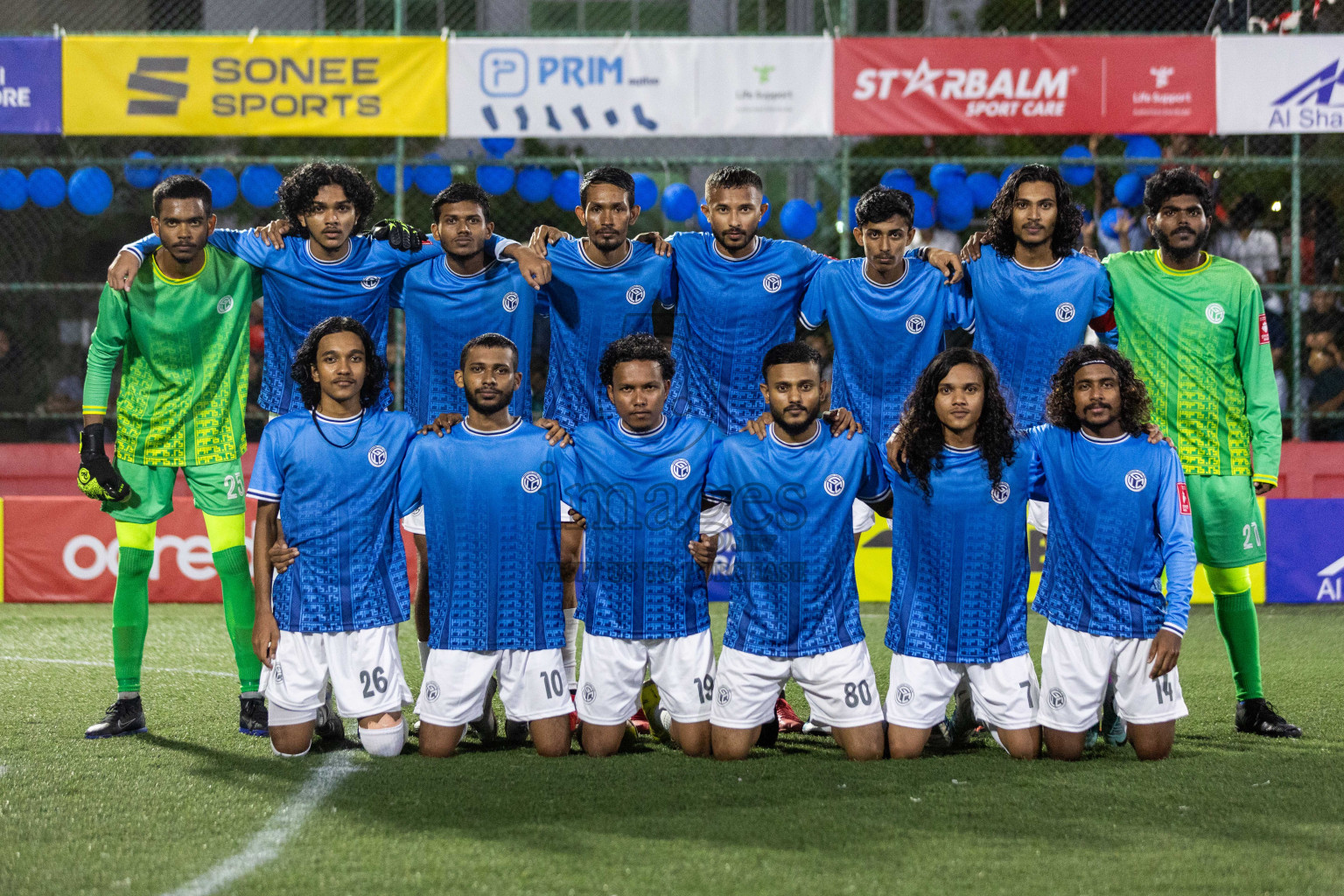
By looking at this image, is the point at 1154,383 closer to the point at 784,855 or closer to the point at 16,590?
the point at 784,855

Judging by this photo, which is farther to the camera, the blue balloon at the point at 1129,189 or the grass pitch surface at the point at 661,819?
the blue balloon at the point at 1129,189

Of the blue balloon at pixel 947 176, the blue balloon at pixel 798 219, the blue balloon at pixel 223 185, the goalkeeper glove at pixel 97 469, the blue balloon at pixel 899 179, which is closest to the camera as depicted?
the goalkeeper glove at pixel 97 469

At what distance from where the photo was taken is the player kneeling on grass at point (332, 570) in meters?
4.66

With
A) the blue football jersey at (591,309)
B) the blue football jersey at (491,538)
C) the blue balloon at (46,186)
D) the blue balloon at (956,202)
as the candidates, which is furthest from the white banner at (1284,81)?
the blue balloon at (46,186)

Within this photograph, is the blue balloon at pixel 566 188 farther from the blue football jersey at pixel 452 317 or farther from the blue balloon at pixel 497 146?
the blue football jersey at pixel 452 317

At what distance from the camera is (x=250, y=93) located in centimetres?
1017

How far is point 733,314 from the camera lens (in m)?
5.18

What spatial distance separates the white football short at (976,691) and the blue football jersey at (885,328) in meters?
0.95

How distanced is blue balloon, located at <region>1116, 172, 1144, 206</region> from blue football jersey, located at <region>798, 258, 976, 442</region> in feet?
20.2

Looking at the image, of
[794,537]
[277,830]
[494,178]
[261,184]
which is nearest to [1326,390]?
[494,178]

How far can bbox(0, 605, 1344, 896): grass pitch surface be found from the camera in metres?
3.27

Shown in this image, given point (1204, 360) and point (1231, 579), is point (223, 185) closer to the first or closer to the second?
point (1204, 360)

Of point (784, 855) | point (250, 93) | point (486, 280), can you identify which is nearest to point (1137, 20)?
point (250, 93)

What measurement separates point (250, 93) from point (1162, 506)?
7.95 metres
